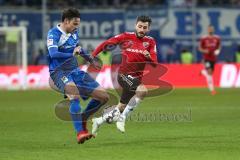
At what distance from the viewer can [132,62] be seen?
593 inches

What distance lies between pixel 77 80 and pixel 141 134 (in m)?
2.15

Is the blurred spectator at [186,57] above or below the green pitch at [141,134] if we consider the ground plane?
below

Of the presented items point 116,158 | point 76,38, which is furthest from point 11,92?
point 116,158

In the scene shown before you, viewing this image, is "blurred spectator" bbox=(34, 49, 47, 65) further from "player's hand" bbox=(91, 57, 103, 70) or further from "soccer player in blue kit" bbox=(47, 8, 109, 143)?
"soccer player in blue kit" bbox=(47, 8, 109, 143)

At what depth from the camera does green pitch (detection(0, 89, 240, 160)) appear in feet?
37.6

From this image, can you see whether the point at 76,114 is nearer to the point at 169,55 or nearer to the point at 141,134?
the point at 141,134

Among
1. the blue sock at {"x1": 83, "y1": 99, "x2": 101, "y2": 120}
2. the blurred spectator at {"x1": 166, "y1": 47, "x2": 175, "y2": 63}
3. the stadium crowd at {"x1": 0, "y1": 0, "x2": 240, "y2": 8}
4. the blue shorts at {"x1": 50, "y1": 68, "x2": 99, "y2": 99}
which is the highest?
the blue shorts at {"x1": 50, "y1": 68, "x2": 99, "y2": 99}

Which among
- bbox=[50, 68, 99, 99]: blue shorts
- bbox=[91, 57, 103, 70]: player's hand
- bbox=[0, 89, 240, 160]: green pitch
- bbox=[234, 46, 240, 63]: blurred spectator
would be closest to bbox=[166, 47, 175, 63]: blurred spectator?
bbox=[234, 46, 240, 63]: blurred spectator

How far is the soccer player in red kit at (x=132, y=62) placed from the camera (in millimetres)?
14312

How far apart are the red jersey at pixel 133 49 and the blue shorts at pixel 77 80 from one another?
4.33 feet

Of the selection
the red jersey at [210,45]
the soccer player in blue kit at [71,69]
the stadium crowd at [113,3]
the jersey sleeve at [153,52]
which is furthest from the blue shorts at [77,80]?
the stadium crowd at [113,3]

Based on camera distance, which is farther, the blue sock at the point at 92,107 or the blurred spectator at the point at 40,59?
the blurred spectator at the point at 40,59

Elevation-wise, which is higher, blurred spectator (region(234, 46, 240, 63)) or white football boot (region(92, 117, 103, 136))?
white football boot (region(92, 117, 103, 136))

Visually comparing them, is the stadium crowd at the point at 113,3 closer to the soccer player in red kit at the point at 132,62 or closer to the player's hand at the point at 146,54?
the soccer player in red kit at the point at 132,62
